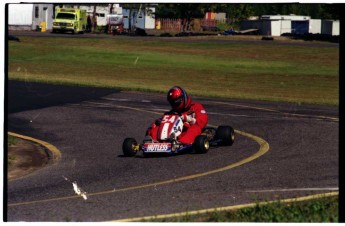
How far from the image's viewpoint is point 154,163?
1678 cm

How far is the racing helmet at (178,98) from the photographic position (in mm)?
17875

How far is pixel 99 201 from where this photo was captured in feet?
40.1

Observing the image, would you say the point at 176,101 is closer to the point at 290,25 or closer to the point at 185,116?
the point at 185,116

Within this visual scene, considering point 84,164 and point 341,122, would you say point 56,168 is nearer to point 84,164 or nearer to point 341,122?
point 84,164

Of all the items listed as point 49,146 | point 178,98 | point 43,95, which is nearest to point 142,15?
point 178,98

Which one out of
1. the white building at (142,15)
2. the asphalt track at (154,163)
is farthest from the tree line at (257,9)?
the asphalt track at (154,163)

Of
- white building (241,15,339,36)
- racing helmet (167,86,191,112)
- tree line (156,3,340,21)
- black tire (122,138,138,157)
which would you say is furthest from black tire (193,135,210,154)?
tree line (156,3,340,21)

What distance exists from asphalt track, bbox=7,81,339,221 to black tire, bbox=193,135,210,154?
0.18 meters

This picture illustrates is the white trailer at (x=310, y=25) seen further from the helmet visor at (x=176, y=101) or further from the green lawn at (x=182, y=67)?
the green lawn at (x=182, y=67)

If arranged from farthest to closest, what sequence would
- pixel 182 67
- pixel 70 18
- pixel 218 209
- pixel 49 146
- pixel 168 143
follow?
pixel 182 67 < pixel 70 18 < pixel 49 146 < pixel 168 143 < pixel 218 209

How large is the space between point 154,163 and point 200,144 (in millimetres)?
1328

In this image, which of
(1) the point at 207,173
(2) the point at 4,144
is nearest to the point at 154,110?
(1) the point at 207,173

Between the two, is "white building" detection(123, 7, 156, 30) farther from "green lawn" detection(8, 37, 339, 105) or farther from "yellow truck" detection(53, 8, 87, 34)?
"green lawn" detection(8, 37, 339, 105)

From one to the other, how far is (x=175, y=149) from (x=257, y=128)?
4604 millimetres
